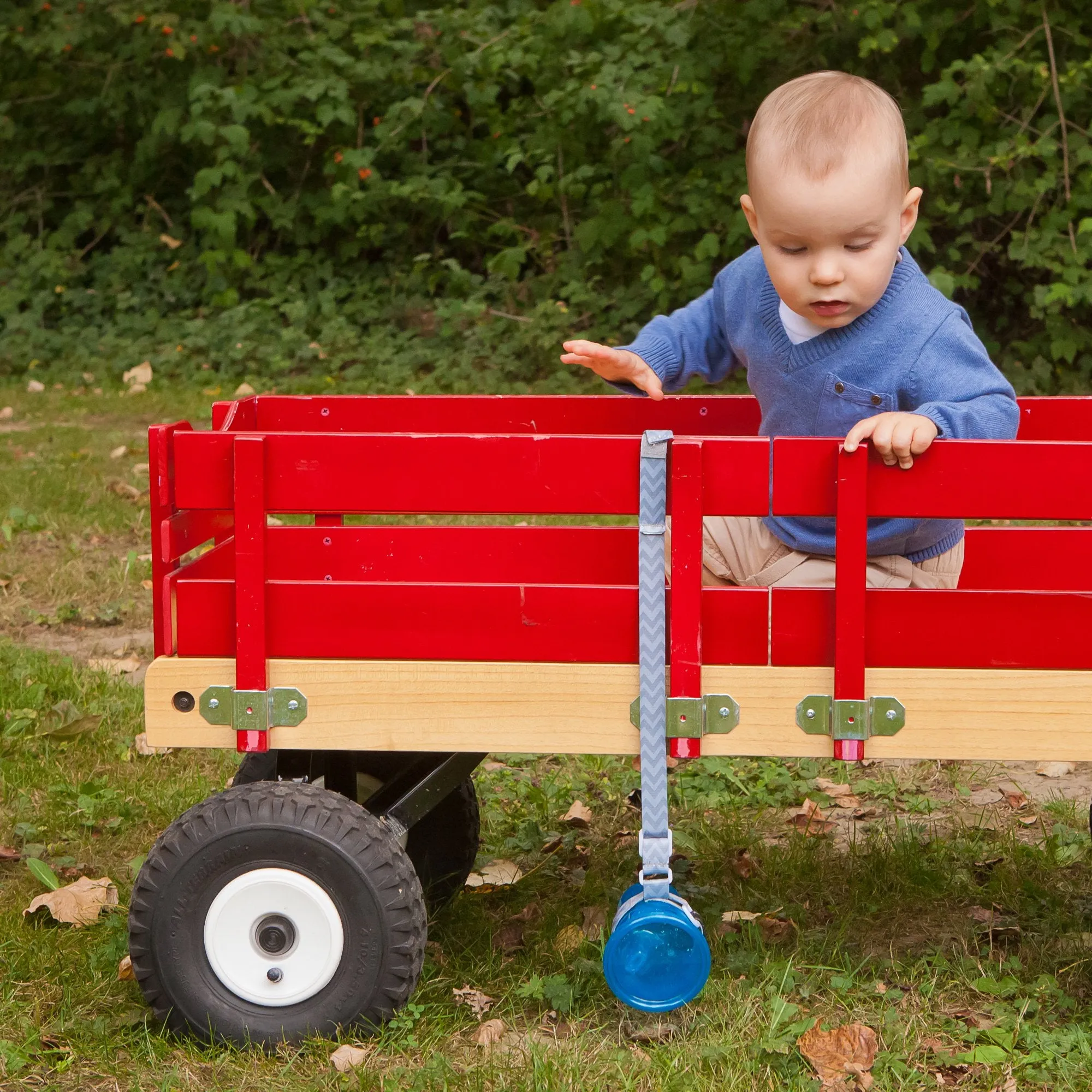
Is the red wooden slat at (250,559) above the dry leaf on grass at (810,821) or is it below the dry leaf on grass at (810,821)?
above

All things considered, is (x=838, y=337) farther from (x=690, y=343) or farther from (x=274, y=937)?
(x=274, y=937)

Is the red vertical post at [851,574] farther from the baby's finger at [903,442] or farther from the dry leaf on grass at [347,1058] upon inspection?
the dry leaf on grass at [347,1058]

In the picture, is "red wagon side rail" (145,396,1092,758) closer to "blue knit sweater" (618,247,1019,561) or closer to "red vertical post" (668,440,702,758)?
"red vertical post" (668,440,702,758)

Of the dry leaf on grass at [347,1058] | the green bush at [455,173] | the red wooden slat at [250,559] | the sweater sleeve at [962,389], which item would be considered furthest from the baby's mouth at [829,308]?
the green bush at [455,173]

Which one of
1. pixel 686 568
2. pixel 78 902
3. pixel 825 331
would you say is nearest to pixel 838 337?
pixel 825 331

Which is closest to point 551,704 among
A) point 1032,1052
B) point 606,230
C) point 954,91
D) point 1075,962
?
point 1032,1052

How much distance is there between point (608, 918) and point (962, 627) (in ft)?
3.24

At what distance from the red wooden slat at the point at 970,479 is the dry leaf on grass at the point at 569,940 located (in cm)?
98

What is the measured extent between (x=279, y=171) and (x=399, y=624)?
835 centimetres

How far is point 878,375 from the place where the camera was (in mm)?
2410

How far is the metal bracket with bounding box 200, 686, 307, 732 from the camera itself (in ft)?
7.20

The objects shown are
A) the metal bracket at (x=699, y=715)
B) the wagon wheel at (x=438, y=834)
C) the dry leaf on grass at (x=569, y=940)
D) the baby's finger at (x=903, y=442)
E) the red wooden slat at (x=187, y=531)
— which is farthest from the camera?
the wagon wheel at (x=438, y=834)

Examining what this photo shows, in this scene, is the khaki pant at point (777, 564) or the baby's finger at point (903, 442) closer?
the baby's finger at point (903, 442)

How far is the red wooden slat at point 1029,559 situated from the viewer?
9.15 ft
